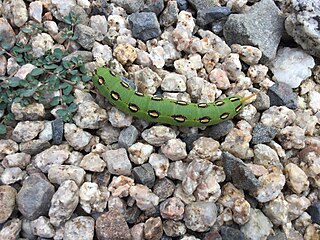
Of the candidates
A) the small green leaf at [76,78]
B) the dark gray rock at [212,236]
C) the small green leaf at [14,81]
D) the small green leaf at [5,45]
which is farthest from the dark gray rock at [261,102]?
the small green leaf at [5,45]

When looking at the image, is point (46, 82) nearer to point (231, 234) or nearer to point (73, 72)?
point (73, 72)

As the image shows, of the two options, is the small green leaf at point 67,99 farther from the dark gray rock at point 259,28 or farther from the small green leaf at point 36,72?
the dark gray rock at point 259,28

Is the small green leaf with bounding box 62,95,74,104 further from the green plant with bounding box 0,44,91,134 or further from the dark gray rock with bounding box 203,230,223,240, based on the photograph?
the dark gray rock with bounding box 203,230,223,240

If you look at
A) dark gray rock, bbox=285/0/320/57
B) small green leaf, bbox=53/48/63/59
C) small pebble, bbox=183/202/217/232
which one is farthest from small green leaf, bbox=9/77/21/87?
dark gray rock, bbox=285/0/320/57

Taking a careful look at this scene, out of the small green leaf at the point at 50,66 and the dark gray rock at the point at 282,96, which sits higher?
the dark gray rock at the point at 282,96

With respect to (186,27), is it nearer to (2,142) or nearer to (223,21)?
(223,21)

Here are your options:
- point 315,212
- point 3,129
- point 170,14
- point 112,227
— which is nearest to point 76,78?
point 3,129
